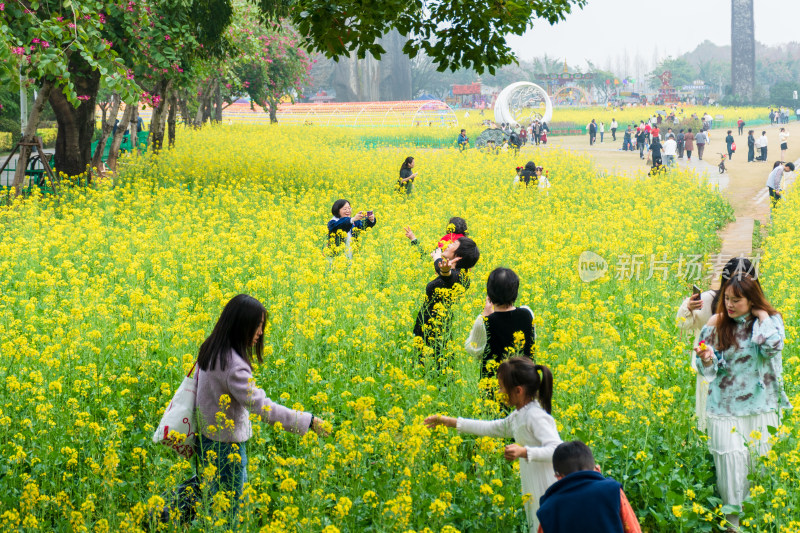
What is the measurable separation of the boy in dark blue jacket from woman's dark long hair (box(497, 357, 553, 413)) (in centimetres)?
50

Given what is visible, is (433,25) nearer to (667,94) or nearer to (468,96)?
(667,94)

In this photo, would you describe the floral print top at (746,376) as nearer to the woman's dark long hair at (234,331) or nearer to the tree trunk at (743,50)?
the woman's dark long hair at (234,331)

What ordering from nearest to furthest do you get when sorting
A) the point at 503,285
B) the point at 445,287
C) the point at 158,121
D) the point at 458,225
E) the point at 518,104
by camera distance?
1. the point at 503,285
2. the point at 445,287
3. the point at 458,225
4. the point at 158,121
5. the point at 518,104

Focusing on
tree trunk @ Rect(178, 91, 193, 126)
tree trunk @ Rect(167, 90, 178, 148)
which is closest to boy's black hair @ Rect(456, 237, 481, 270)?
tree trunk @ Rect(167, 90, 178, 148)

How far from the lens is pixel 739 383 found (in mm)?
4742

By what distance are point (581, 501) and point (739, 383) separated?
6.26 feet

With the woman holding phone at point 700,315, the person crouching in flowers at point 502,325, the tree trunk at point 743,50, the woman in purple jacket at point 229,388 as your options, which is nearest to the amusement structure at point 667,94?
the tree trunk at point 743,50

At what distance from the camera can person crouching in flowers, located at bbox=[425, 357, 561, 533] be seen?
151 inches

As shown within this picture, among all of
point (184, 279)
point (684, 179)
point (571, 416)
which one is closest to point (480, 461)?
point (571, 416)

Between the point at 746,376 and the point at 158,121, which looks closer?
the point at 746,376

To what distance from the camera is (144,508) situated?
3982 mm

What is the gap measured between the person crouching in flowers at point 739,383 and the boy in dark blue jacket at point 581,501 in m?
1.57

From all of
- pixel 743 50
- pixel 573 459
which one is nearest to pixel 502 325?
pixel 573 459

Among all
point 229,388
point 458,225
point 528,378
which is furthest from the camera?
point 458,225
